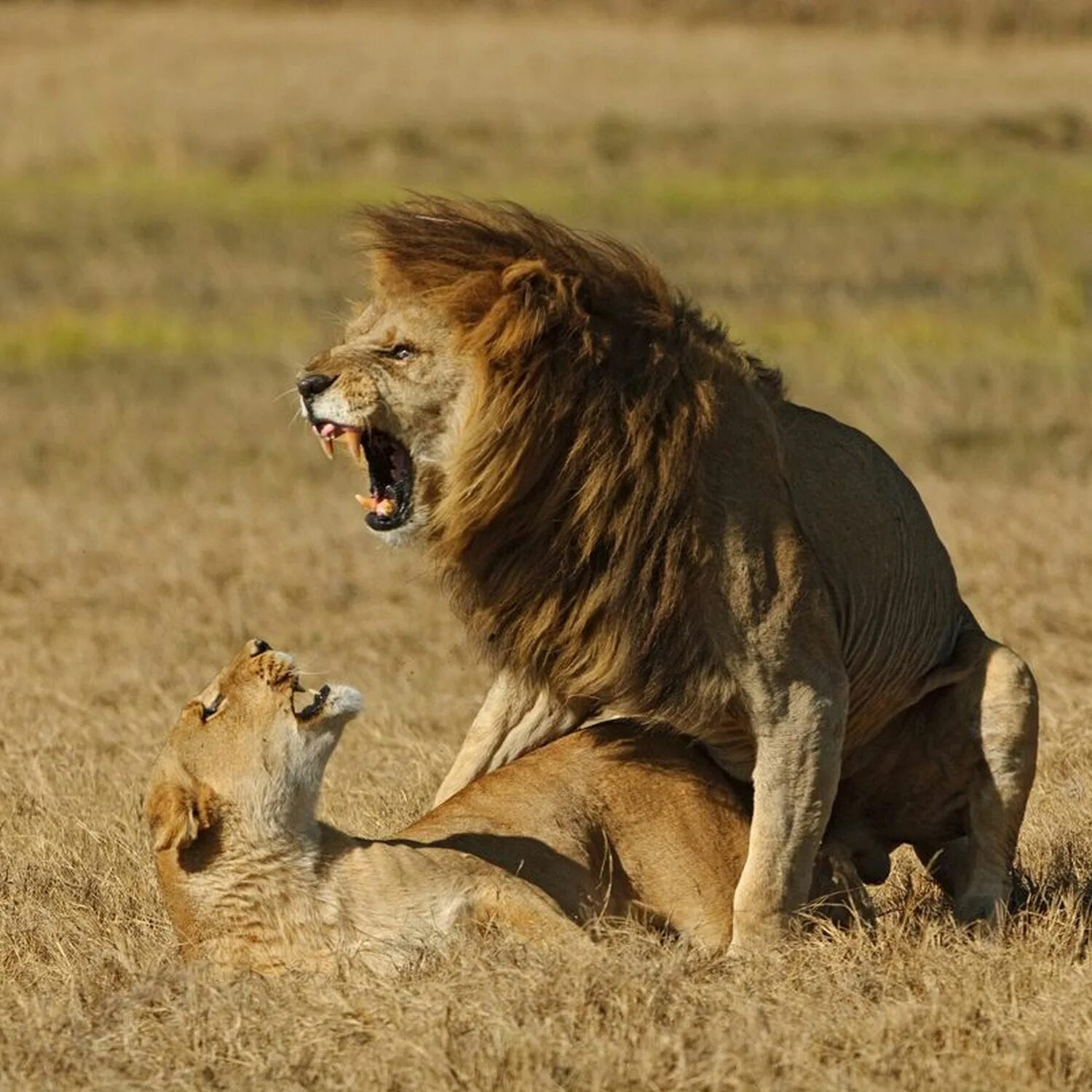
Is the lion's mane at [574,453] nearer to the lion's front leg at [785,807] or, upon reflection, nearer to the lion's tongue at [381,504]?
the lion's tongue at [381,504]

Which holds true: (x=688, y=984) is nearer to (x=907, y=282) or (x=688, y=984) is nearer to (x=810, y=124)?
(x=907, y=282)

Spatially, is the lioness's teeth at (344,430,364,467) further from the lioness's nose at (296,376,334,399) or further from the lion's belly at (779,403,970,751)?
the lion's belly at (779,403,970,751)

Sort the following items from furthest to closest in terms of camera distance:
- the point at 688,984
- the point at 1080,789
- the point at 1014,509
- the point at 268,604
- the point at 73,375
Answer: the point at 73,375 < the point at 1014,509 < the point at 268,604 < the point at 1080,789 < the point at 688,984

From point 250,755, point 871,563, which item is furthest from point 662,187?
point 250,755

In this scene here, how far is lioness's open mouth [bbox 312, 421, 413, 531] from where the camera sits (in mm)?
5258

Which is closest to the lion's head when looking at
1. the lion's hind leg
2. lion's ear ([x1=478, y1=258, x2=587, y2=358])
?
lion's ear ([x1=478, y1=258, x2=587, y2=358])

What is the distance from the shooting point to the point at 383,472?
17.5 ft

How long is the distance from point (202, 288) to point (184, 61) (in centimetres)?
1960

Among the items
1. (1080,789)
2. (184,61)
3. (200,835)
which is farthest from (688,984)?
(184,61)

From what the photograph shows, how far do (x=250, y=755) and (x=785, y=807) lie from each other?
1.21 metres

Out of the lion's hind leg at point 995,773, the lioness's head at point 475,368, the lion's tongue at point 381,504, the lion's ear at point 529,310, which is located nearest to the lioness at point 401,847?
the lion's hind leg at point 995,773

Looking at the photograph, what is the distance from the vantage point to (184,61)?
132 ft

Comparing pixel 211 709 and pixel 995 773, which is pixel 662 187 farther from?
pixel 211 709

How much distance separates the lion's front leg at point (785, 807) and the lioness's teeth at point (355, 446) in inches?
41.9
